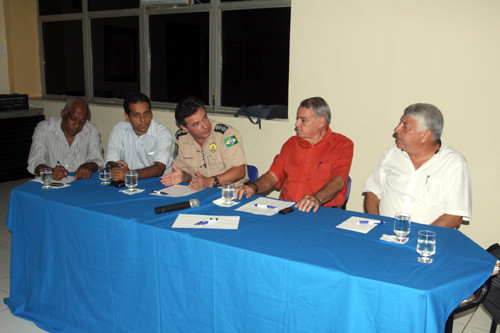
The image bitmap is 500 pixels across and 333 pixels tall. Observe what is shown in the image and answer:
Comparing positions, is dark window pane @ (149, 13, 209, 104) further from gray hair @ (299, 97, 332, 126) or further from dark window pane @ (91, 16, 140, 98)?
gray hair @ (299, 97, 332, 126)

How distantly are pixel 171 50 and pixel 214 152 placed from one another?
3033 mm

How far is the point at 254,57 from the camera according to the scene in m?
5.33

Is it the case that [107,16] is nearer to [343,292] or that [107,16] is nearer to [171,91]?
[171,91]

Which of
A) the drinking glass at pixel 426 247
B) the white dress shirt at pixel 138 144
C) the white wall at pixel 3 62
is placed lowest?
the drinking glass at pixel 426 247

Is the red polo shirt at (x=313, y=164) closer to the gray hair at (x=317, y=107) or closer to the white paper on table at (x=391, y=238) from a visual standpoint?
the gray hair at (x=317, y=107)

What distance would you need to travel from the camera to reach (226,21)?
4.78 m

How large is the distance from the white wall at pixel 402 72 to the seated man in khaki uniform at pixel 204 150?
1.07m

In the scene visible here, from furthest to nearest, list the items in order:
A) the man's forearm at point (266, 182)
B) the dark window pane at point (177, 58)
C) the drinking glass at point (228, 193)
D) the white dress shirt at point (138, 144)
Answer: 1. the dark window pane at point (177, 58)
2. the white dress shirt at point (138, 144)
3. the man's forearm at point (266, 182)
4. the drinking glass at point (228, 193)

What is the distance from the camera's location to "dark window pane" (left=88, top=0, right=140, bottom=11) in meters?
5.55

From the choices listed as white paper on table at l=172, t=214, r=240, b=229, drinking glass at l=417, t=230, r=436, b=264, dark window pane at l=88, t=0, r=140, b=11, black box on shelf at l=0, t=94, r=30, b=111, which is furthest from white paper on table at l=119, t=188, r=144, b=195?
black box on shelf at l=0, t=94, r=30, b=111

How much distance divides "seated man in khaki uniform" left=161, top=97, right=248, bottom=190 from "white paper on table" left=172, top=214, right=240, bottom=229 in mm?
718

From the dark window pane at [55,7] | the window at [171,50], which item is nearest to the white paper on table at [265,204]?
the window at [171,50]

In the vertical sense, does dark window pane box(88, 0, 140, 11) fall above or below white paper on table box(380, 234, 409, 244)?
above

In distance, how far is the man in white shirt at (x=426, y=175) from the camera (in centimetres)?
251
